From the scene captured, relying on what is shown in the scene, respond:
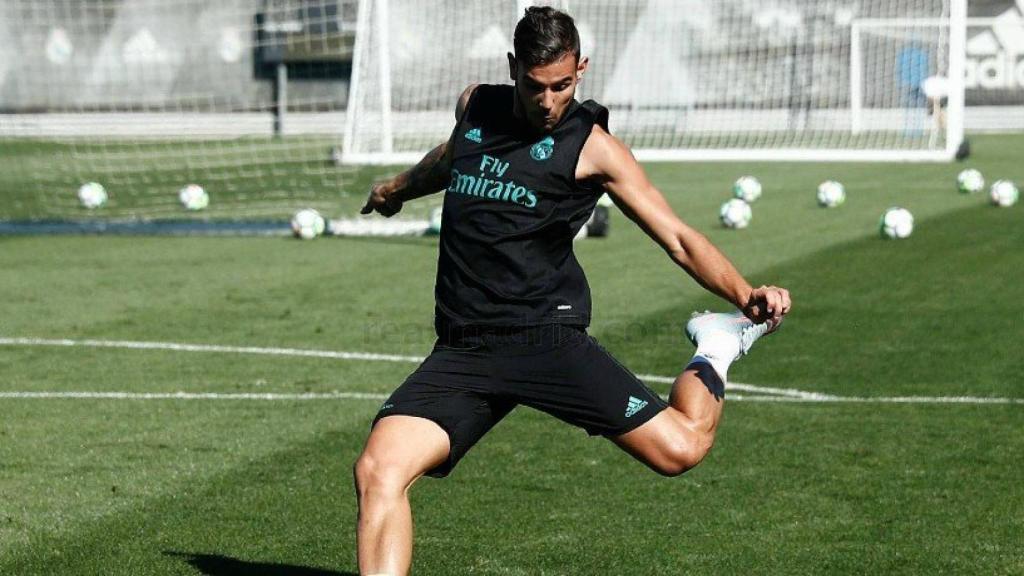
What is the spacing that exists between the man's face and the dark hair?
0.08 ft

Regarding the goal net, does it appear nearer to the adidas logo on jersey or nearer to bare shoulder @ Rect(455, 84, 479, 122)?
bare shoulder @ Rect(455, 84, 479, 122)

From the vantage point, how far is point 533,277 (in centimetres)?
586

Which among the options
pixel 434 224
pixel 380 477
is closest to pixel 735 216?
pixel 434 224

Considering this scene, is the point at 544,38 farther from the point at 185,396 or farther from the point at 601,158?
the point at 185,396

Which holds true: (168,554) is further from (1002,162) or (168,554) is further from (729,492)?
(1002,162)

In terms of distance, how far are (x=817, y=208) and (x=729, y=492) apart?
14.9 meters

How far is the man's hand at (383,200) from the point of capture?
659 cm

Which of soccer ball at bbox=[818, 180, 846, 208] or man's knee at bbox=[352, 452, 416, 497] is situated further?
soccer ball at bbox=[818, 180, 846, 208]

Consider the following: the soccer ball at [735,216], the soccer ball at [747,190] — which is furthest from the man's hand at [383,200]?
the soccer ball at [747,190]

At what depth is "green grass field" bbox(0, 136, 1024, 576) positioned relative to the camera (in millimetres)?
6703

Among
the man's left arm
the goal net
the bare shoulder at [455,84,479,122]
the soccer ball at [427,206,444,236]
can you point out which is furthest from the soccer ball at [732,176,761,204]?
the man's left arm

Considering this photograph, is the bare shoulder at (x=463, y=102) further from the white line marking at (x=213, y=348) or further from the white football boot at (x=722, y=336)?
the white line marking at (x=213, y=348)

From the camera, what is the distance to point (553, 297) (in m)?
5.89

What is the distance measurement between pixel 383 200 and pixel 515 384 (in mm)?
1154
